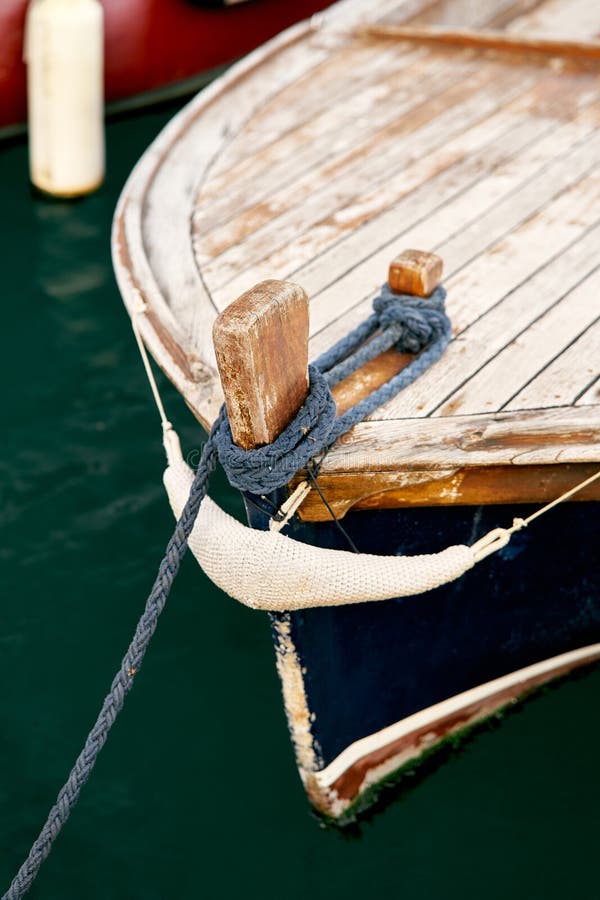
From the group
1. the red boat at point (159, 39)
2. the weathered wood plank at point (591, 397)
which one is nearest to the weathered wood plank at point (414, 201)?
the weathered wood plank at point (591, 397)

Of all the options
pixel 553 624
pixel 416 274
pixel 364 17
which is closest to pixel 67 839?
pixel 553 624

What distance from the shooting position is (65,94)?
529cm

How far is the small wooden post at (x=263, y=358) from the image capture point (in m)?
1.96

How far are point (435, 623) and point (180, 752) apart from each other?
3.19 ft

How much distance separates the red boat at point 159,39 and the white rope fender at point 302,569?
4291 millimetres

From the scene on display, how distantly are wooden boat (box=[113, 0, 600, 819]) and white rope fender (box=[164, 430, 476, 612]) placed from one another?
0.30 feet

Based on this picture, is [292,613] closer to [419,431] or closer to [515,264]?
[419,431]

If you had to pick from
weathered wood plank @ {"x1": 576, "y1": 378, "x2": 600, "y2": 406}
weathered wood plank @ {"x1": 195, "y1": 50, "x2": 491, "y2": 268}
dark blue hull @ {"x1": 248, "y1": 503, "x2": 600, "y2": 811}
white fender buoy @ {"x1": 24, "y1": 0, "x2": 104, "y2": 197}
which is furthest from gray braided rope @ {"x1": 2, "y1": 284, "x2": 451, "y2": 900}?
white fender buoy @ {"x1": 24, "y1": 0, "x2": 104, "y2": 197}

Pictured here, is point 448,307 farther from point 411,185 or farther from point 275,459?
point 275,459

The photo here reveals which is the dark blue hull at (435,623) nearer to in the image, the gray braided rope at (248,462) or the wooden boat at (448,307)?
the wooden boat at (448,307)

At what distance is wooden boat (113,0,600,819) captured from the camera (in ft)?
7.71

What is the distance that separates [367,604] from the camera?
255 centimetres

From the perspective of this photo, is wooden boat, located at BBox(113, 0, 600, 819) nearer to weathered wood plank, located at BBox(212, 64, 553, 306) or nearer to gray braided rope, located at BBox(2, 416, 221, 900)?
weathered wood plank, located at BBox(212, 64, 553, 306)

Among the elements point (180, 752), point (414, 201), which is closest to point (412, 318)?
point (414, 201)
